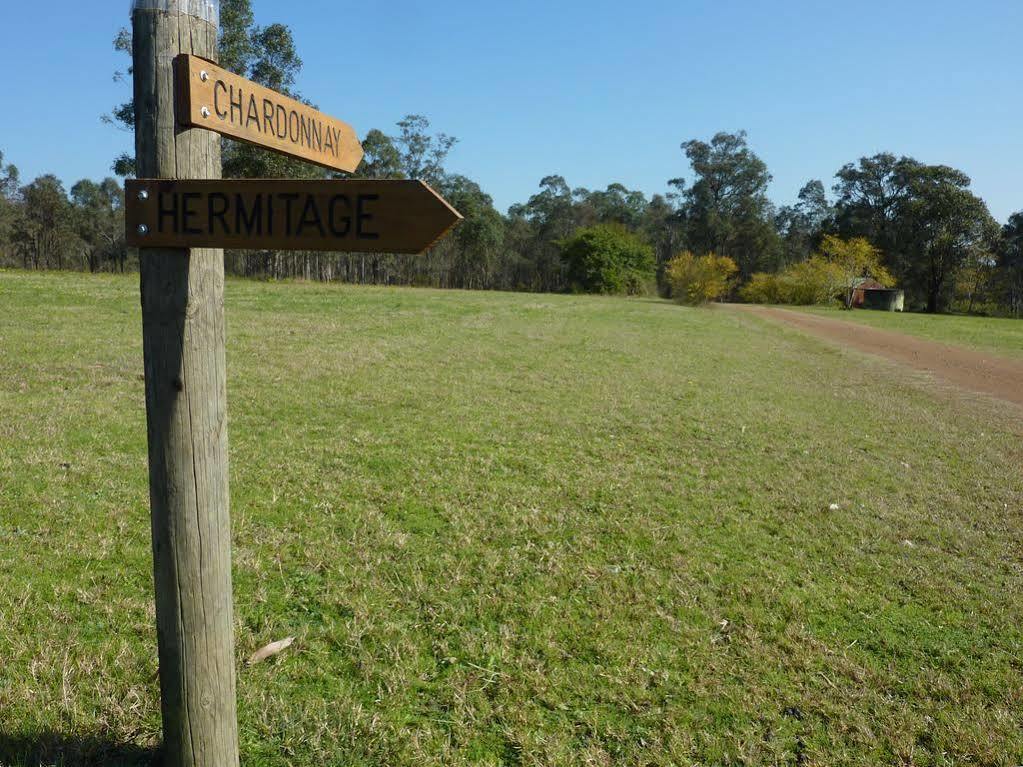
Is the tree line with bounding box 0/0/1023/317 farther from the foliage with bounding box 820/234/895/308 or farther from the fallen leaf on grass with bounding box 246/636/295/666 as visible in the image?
the fallen leaf on grass with bounding box 246/636/295/666

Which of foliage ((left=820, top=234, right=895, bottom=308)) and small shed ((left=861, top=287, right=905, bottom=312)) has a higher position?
foliage ((left=820, top=234, right=895, bottom=308))

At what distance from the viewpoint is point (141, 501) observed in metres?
4.68

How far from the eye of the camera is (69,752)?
242 centimetres

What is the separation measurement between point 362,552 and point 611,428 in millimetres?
4377

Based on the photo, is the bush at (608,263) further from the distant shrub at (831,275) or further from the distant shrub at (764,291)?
the distant shrub at (831,275)

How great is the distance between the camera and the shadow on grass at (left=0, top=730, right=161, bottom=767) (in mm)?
2373

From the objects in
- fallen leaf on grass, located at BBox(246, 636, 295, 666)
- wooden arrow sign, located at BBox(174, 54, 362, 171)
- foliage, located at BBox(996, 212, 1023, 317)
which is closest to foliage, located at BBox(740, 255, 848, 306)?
foliage, located at BBox(996, 212, 1023, 317)

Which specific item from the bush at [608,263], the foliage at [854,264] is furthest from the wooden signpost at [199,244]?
the bush at [608,263]

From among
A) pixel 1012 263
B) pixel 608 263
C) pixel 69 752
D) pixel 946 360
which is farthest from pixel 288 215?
pixel 1012 263

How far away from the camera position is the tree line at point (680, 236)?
6131 centimetres

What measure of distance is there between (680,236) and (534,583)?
297ft

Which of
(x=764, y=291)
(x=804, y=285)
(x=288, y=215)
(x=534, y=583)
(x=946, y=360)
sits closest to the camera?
(x=288, y=215)

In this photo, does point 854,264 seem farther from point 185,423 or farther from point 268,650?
point 185,423

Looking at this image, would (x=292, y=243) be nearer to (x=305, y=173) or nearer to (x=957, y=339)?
(x=957, y=339)
